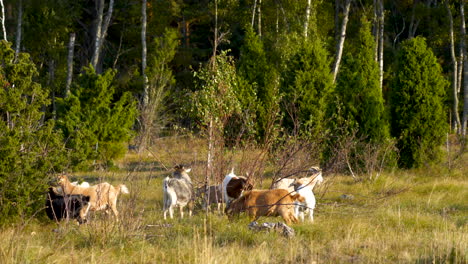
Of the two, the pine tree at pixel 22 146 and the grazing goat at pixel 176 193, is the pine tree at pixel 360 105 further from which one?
the pine tree at pixel 22 146

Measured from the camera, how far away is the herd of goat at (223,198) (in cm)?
913

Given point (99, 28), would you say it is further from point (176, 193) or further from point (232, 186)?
point (232, 186)

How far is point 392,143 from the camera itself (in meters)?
15.2

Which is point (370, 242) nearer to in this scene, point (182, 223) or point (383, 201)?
point (182, 223)

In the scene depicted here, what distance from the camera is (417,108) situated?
682 inches

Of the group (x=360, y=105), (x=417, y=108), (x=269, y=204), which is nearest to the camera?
(x=269, y=204)

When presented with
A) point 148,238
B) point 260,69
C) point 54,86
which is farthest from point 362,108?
point 54,86

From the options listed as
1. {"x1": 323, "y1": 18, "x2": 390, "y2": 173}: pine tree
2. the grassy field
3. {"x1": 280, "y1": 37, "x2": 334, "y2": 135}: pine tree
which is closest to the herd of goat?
the grassy field

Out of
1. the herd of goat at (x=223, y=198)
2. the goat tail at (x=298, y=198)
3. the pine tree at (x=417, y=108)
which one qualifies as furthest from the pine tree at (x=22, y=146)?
the pine tree at (x=417, y=108)

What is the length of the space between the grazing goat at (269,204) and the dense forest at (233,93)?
1252 millimetres

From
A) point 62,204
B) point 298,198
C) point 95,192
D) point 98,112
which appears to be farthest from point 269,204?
point 98,112

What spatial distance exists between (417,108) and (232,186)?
351 inches

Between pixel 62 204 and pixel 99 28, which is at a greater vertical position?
pixel 99 28

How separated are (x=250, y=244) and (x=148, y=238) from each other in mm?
1403
